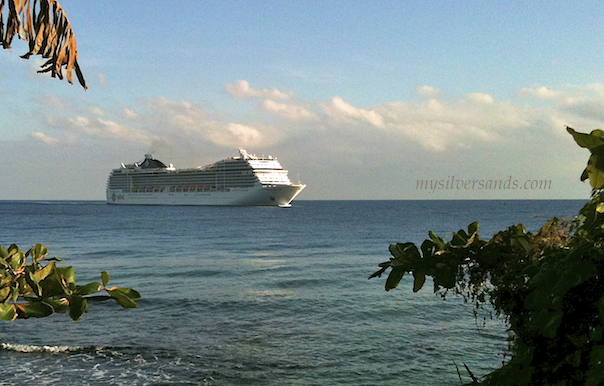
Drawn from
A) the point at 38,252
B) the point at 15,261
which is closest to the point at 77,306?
the point at 15,261

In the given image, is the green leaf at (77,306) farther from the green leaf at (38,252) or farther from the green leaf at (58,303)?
the green leaf at (38,252)

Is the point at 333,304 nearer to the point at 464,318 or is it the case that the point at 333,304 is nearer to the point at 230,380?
the point at 464,318

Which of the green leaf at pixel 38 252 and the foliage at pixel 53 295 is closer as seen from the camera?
the foliage at pixel 53 295

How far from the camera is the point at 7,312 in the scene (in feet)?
3.71

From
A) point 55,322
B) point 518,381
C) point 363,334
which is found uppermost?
point 518,381

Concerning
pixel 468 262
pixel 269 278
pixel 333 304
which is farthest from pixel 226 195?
pixel 468 262

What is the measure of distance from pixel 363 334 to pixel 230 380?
307 cm

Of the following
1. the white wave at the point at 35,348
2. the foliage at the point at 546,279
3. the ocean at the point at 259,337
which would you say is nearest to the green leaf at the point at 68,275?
the foliage at the point at 546,279

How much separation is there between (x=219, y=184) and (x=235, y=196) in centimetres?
371

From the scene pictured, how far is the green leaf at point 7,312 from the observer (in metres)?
1.12

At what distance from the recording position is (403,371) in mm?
7305

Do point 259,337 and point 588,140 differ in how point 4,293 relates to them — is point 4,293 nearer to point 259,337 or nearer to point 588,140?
point 588,140

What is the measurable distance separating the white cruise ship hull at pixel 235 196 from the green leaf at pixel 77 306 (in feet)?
259

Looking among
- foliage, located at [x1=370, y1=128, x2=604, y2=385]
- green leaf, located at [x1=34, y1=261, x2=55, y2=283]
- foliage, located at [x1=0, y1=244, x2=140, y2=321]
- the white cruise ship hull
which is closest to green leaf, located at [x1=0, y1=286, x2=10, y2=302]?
foliage, located at [x1=0, y1=244, x2=140, y2=321]
